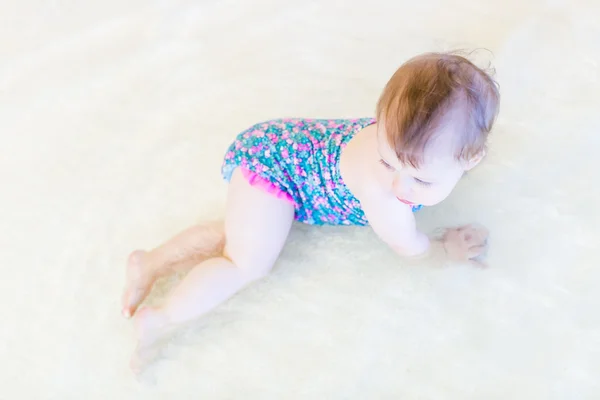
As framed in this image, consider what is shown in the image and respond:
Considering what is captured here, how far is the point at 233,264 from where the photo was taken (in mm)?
888

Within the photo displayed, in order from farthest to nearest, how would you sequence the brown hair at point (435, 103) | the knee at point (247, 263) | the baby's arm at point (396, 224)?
the knee at point (247, 263) → the baby's arm at point (396, 224) → the brown hair at point (435, 103)

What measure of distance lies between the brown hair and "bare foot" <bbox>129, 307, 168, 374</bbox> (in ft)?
1.55

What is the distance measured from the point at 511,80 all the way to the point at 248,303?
589 millimetres

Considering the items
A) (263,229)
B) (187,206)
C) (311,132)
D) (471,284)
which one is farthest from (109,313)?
(471,284)

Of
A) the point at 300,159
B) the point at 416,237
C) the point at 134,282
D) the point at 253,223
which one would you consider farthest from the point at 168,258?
the point at 416,237

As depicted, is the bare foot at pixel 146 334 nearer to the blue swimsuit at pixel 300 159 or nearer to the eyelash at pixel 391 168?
the blue swimsuit at pixel 300 159

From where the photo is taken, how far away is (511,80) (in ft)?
3.36

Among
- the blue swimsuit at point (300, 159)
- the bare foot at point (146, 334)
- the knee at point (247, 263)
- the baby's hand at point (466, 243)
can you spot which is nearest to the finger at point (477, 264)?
the baby's hand at point (466, 243)

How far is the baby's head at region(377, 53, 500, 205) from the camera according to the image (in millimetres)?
583

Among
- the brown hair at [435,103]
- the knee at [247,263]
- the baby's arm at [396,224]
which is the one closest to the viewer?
the brown hair at [435,103]

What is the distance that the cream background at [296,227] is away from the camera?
90cm

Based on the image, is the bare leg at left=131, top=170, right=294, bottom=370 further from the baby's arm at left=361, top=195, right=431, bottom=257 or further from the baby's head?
the baby's head

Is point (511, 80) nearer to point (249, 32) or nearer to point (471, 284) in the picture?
point (471, 284)

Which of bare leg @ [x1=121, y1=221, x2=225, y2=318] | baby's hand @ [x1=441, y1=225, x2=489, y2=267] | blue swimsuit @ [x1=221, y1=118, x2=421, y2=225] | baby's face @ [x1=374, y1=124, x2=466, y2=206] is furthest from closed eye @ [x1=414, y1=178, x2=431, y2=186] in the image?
bare leg @ [x1=121, y1=221, x2=225, y2=318]
